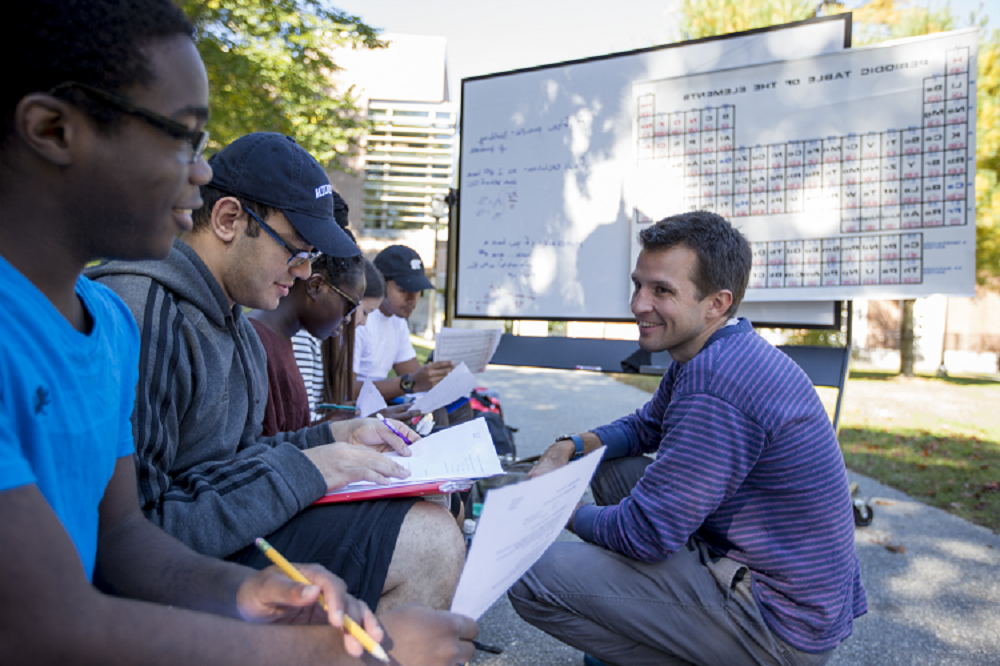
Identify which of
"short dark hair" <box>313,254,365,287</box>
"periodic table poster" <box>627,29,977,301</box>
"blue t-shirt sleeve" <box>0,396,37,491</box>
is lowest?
"blue t-shirt sleeve" <box>0,396,37,491</box>

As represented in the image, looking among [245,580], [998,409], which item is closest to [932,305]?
[998,409]

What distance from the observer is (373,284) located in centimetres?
381

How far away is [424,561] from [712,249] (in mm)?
1361

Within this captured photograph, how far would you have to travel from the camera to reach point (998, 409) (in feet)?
28.6

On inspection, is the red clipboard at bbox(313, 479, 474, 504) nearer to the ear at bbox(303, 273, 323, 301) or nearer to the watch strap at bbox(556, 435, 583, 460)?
the watch strap at bbox(556, 435, 583, 460)

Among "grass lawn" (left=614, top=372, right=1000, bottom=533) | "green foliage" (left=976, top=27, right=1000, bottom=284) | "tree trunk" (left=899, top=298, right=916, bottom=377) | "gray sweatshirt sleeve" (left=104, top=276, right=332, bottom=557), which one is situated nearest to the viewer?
"gray sweatshirt sleeve" (left=104, top=276, right=332, bottom=557)

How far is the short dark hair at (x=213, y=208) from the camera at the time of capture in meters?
1.63

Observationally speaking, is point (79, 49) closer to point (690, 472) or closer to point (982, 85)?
point (690, 472)

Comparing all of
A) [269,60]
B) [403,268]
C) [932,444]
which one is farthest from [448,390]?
[269,60]

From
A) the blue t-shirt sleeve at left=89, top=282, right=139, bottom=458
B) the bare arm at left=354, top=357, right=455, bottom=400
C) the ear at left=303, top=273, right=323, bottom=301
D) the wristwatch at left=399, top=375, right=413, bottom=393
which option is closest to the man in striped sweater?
the blue t-shirt sleeve at left=89, top=282, right=139, bottom=458

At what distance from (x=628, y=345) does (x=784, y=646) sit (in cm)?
258

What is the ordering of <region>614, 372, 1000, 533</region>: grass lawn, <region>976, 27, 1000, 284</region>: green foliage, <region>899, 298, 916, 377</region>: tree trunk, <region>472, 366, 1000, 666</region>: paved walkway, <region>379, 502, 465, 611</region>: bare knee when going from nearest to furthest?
<region>379, 502, 465, 611</region>: bare knee → <region>472, 366, 1000, 666</region>: paved walkway → <region>614, 372, 1000, 533</region>: grass lawn → <region>976, 27, 1000, 284</region>: green foliage → <region>899, 298, 916, 377</region>: tree trunk

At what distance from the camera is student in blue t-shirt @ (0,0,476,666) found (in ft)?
2.31

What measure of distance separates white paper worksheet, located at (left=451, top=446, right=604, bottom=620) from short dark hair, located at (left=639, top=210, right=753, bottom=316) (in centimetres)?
112
